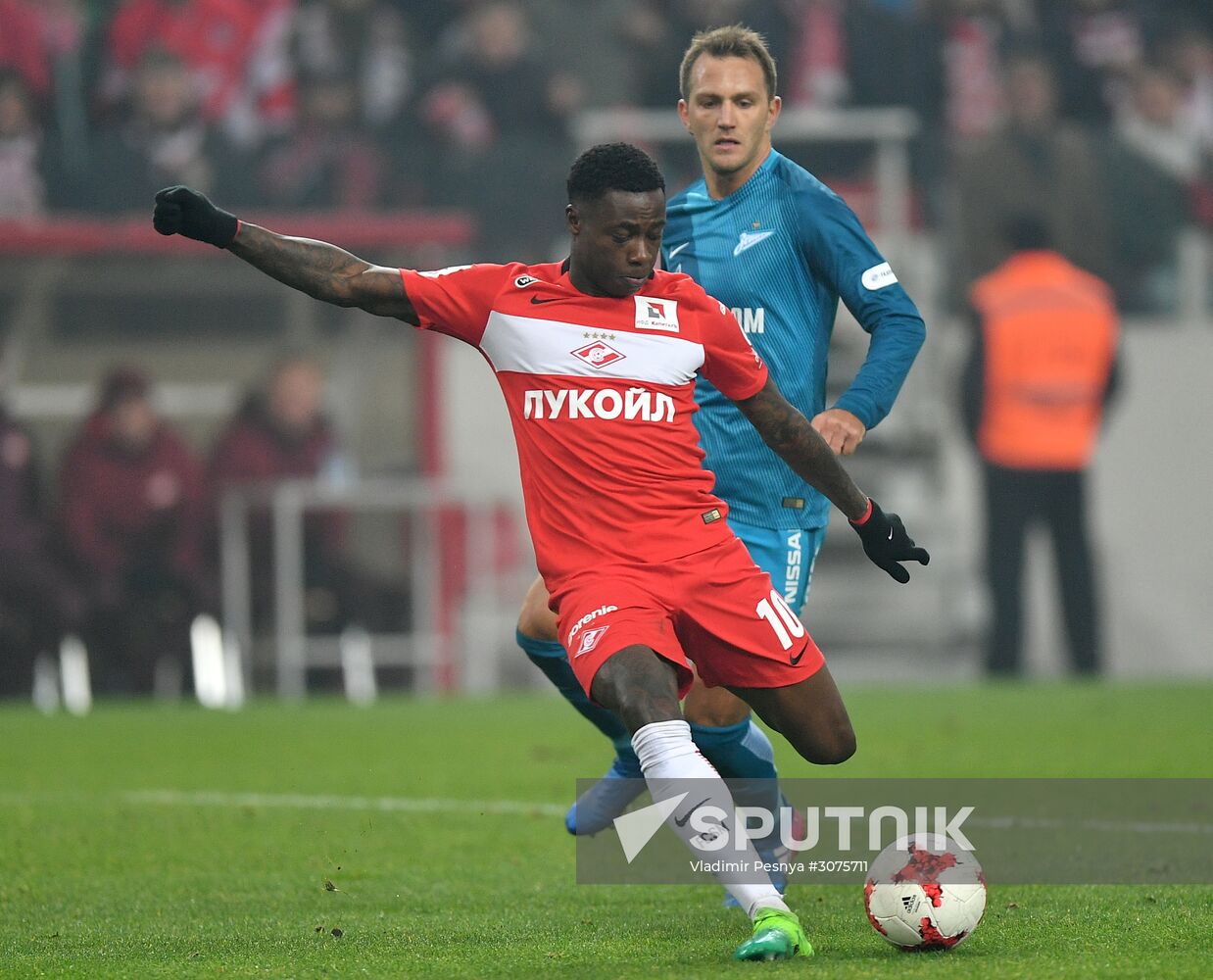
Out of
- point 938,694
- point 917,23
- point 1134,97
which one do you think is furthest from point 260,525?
point 1134,97

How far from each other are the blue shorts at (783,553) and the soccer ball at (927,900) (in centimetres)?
128

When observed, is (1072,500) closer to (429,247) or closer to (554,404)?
(429,247)

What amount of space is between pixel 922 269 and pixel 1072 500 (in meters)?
2.55

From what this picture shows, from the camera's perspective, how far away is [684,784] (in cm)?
429

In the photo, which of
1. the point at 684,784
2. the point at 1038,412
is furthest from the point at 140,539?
the point at 684,784

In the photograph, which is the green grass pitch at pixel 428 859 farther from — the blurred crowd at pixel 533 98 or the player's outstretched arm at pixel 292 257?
the blurred crowd at pixel 533 98

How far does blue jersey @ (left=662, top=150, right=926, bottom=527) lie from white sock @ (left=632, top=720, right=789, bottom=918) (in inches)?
58.0

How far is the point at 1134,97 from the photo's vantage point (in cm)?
1680

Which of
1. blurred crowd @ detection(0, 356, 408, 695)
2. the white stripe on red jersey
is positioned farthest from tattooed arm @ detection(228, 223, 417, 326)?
blurred crowd @ detection(0, 356, 408, 695)

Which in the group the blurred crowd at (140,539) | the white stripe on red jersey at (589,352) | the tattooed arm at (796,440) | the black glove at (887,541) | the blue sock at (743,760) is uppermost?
the white stripe on red jersey at (589,352)

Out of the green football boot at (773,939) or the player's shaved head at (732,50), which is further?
the player's shaved head at (732,50)

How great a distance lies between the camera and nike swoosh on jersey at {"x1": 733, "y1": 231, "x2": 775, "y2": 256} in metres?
5.76

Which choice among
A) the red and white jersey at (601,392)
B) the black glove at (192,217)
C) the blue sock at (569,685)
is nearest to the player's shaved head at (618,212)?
the red and white jersey at (601,392)

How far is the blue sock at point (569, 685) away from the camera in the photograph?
575 cm
